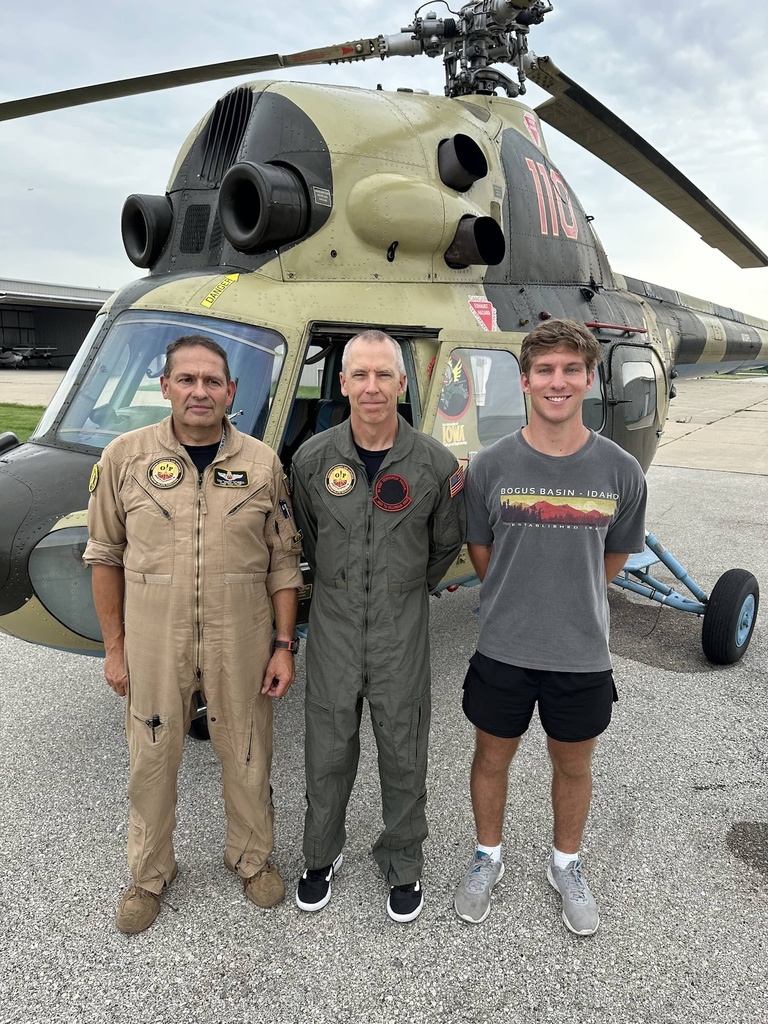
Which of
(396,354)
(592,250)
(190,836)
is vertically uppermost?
(592,250)

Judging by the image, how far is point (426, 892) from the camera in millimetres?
2523

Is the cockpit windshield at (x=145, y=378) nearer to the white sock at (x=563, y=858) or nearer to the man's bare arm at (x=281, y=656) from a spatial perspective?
the man's bare arm at (x=281, y=656)

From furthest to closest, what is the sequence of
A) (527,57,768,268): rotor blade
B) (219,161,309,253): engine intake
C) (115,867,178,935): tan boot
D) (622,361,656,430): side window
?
1. (527,57,768,268): rotor blade
2. (622,361,656,430): side window
3. (219,161,309,253): engine intake
4. (115,867,178,935): tan boot

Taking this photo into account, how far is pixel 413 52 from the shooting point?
15.1 ft

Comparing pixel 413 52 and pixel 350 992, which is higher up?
pixel 413 52

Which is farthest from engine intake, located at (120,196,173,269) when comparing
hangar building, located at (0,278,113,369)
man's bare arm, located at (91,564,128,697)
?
hangar building, located at (0,278,113,369)

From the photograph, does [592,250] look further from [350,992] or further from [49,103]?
[350,992]

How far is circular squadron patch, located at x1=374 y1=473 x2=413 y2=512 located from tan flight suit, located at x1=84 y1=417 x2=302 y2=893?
35cm

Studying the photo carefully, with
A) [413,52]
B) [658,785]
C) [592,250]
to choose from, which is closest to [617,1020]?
[658,785]

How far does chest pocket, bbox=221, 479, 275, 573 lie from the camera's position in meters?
2.15

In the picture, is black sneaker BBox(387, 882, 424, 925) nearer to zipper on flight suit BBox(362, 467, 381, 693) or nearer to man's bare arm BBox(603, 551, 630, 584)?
zipper on flight suit BBox(362, 467, 381, 693)

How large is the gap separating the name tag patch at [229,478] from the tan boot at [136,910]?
1.49m

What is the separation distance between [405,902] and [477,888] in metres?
0.27

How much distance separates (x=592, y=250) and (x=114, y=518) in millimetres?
4533
